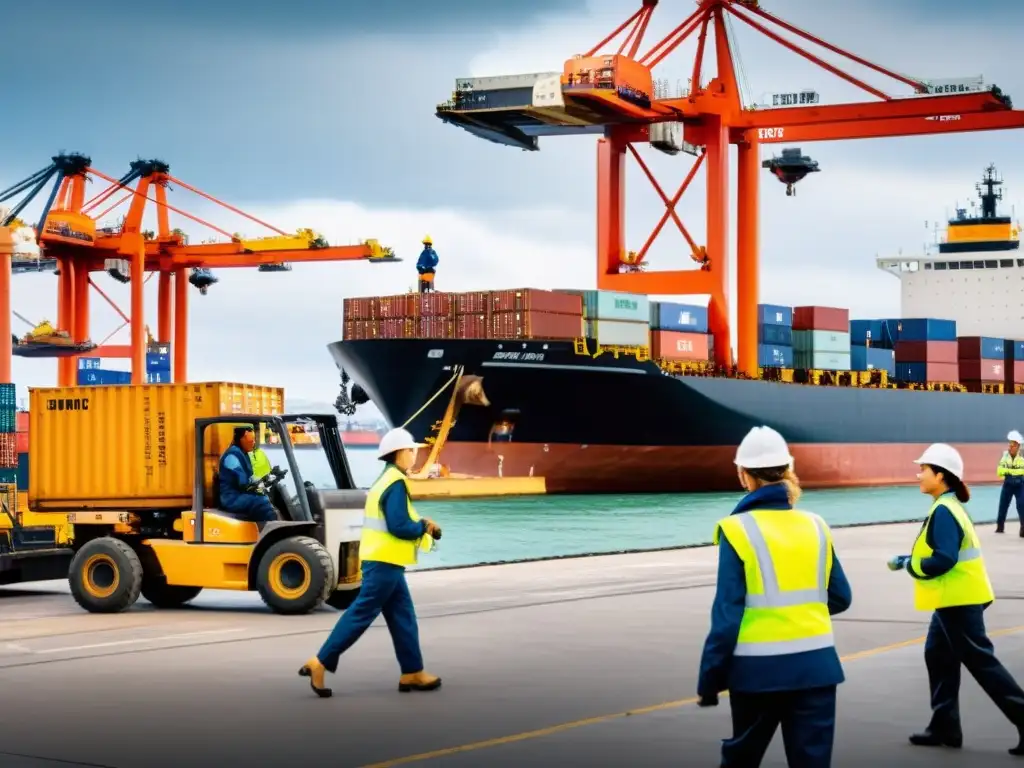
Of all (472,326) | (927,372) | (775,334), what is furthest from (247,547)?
(927,372)

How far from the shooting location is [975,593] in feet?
25.4

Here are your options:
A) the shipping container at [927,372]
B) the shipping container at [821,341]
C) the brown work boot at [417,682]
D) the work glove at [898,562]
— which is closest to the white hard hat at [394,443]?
the brown work boot at [417,682]

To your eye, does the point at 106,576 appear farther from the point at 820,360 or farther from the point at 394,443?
the point at 820,360

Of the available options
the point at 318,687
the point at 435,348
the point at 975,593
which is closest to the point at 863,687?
the point at 975,593

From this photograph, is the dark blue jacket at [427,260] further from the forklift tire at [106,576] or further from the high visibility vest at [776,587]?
the high visibility vest at [776,587]

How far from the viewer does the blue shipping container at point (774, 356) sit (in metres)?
54.1

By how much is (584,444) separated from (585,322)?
3732 mm

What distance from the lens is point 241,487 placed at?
1374 centimetres

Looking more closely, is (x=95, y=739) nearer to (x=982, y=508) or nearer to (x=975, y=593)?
(x=975, y=593)

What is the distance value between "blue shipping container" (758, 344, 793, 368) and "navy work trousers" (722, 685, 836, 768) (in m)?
48.9

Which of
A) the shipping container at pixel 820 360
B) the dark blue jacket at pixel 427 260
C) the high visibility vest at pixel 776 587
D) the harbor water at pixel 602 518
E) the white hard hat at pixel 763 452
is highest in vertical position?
the dark blue jacket at pixel 427 260

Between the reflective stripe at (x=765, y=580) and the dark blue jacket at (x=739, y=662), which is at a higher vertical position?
the reflective stripe at (x=765, y=580)

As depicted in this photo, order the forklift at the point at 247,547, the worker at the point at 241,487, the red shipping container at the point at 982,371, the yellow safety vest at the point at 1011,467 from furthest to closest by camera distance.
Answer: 1. the red shipping container at the point at 982,371
2. the yellow safety vest at the point at 1011,467
3. the worker at the point at 241,487
4. the forklift at the point at 247,547

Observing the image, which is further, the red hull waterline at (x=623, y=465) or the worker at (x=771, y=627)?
the red hull waterline at (x=623, y=465)
